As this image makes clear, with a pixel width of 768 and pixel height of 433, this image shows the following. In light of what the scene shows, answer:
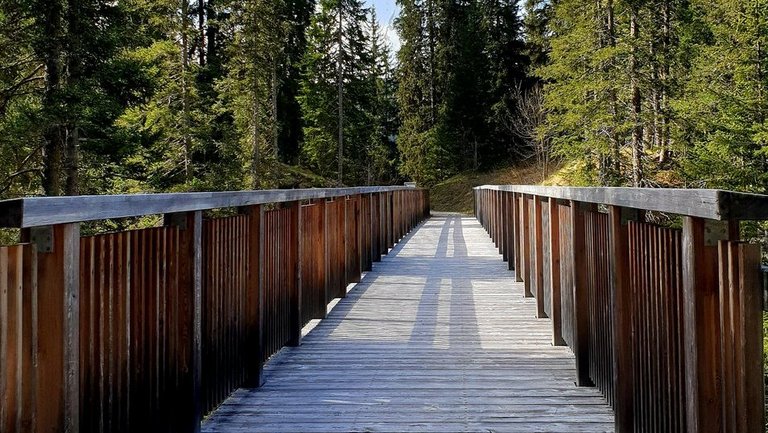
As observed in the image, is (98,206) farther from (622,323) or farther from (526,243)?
(526,243)

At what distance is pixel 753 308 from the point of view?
174cm

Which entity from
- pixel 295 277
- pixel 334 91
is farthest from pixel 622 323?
pixel 334 91

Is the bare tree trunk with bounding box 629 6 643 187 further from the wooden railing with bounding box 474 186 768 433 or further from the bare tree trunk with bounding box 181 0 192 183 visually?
the wooden railing with bounding box 474 186 768 433

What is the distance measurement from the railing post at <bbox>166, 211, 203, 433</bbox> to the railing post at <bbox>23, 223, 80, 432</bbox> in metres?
1.03

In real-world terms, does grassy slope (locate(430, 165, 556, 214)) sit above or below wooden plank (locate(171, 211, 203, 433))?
above

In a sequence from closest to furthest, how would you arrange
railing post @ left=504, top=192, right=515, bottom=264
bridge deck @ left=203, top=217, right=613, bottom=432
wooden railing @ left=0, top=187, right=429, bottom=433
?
A: wooden railing @ left=0, top=187, right=429, bottom=433, bridge deck @ left=203, top=217, right=613, bottom=432, railing post @ left=504, top=192, right=515, bottom=264

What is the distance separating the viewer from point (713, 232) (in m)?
1.99

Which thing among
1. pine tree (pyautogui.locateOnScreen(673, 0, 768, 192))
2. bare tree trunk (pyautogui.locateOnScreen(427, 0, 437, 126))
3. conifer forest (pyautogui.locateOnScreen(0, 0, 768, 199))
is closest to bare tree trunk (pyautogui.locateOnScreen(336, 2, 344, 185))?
conifer forest (pyautogui.locateOnScreen(0, 0, 768, 199))

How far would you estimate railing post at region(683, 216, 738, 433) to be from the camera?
1.94 metres

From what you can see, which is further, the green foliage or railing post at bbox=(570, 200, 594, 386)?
the green foliage

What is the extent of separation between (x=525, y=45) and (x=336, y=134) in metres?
18.9

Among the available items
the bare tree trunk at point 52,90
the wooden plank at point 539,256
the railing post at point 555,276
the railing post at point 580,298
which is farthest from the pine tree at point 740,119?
the bare tree trunk at point 52,90

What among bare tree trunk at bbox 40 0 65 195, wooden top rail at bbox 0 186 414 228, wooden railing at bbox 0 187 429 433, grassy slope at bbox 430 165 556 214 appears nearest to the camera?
wooden top rail at bbox 0 186 414 228

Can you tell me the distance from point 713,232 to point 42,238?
211 cm
